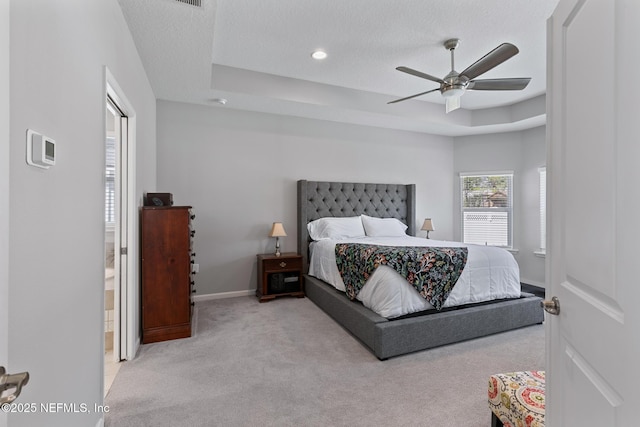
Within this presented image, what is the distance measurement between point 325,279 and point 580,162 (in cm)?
330

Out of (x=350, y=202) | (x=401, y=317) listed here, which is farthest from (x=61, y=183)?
(x=350, y=202)

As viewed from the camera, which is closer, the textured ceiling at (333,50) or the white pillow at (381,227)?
the textured ceiling at (333,50)

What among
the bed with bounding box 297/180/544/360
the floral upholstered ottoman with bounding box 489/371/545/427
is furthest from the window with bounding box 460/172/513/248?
the floral upholstered ottoman with bounding box 489/371/545/427

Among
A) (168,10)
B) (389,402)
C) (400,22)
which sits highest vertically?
(400,22)

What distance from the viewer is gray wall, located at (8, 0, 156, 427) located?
939mm

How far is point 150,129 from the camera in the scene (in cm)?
349

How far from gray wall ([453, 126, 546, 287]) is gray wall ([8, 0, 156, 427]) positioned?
567 centimetres

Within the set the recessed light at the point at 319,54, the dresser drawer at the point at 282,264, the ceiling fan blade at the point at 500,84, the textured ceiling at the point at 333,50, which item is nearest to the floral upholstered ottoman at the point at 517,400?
the ceiling fan blade at the point at 500,84

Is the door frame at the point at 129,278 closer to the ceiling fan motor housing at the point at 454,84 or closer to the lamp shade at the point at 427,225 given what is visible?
the ceiling fan motor housing at the point at 454,84

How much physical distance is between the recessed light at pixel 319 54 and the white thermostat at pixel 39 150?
277 cm

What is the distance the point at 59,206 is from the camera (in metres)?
1.23

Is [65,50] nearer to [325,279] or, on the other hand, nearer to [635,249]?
[635,249]

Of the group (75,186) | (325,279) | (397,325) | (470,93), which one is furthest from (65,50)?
(470,93)

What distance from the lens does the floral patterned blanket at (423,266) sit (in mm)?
2701
